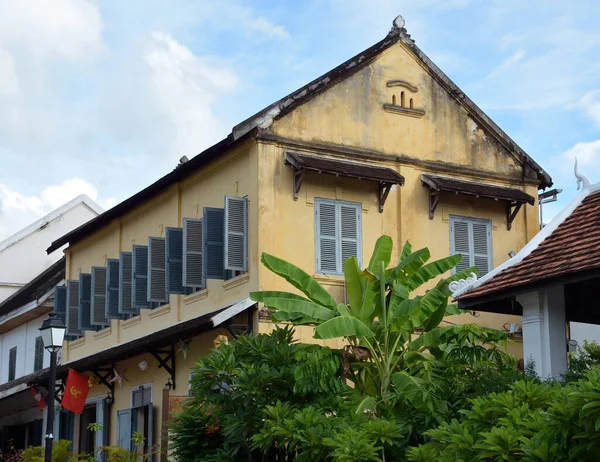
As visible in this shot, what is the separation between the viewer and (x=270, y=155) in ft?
61.1

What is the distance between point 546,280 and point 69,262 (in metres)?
17.9

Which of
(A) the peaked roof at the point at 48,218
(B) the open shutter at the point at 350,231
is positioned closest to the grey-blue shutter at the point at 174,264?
(B) the open shutter at the point at 350,231

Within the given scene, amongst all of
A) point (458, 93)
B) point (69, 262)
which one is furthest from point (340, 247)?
point (69, 262)

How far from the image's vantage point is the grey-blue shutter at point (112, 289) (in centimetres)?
2314

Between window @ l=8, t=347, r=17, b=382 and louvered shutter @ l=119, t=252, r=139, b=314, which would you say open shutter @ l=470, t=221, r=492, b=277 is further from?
window @ l=8, t=347, r=17, b=382

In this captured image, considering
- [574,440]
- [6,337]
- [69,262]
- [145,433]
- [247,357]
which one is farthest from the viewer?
[6,337]

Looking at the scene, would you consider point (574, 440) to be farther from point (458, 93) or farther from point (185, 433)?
point (458, 93)

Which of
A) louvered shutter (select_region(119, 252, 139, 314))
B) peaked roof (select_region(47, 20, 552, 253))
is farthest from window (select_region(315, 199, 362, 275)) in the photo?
louvered shutter (select_region(119, 252, 139, 314))

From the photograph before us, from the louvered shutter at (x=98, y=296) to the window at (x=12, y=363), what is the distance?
29.3 ft

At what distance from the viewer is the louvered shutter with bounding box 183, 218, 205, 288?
19.4 metres

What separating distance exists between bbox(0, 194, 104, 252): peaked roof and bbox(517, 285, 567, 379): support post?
25828 mm

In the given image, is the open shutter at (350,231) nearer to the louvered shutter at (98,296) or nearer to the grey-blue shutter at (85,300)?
the louvered shutter at (98,296)

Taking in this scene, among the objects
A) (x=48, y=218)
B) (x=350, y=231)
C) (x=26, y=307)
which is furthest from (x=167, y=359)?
(x=48, y=218)

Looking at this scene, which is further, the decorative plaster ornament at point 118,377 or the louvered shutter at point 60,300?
the louvered shutter at point 60,300
